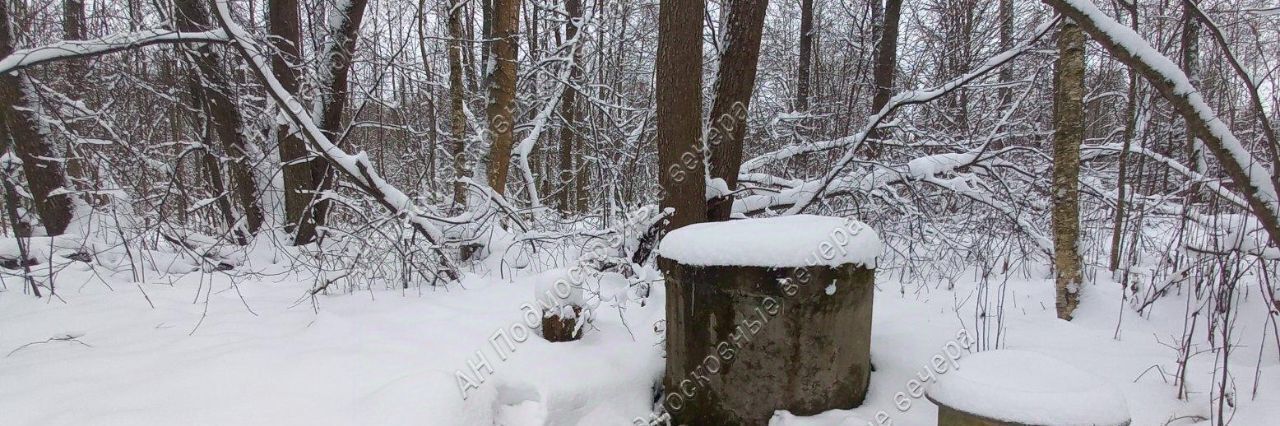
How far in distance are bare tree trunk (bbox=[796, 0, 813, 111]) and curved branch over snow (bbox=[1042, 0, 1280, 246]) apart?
6869 millimetres

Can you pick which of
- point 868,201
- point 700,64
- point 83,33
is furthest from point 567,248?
point 83,33

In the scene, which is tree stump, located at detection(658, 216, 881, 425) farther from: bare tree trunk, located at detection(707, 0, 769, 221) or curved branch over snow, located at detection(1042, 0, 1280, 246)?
bare tree trunk, located at detection(707, 0, 769, 221)

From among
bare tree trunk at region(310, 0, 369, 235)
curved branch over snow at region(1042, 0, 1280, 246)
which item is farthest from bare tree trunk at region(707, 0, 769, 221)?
bare tree trunk at region(310, 0, 369, 235)

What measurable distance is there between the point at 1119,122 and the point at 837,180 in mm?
4784

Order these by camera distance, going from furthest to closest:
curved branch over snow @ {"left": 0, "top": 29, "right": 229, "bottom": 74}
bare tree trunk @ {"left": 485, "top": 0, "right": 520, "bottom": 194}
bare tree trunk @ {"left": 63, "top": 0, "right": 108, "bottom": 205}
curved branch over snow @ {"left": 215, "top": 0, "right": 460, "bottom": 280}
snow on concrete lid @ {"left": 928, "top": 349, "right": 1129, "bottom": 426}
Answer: bare tree trunk @ {"left": 485, "top": 0, "right": 520, "bottom": 194}
bare tree trunk @ {"left": 63, "top": 0, "right": 108, "bottom": 205}
curved branch over snow @ {"left": 215, "top": 0, "right": 460, "bottom": 280}
curved branch over snow @ {"left": 0, "top": 29, "right": 229, "bottom": 74}
snow on concrete lid @ {"left": 928, "top": 349, "right": 1129, "bottom": 426}

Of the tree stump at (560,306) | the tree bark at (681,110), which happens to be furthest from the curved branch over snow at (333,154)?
the tree bark at (681,110)

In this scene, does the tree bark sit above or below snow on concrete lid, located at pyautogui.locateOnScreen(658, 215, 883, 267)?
above

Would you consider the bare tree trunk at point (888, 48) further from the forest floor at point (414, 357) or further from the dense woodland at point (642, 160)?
the forest floor at point (414, 357)

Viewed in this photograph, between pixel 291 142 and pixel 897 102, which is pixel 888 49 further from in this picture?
pixel 291 142

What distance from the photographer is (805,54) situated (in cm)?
1012

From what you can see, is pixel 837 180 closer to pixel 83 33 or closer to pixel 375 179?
pixel 375 179

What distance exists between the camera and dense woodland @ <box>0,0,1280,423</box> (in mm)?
3338

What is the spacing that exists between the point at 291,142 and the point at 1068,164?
6584 millimetres

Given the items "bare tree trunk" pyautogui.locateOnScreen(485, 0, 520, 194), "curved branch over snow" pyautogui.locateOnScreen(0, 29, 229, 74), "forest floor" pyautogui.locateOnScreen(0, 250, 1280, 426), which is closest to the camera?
"forest floor" pyautogui.locateOnScreen(0, 250, 1280, 426)
